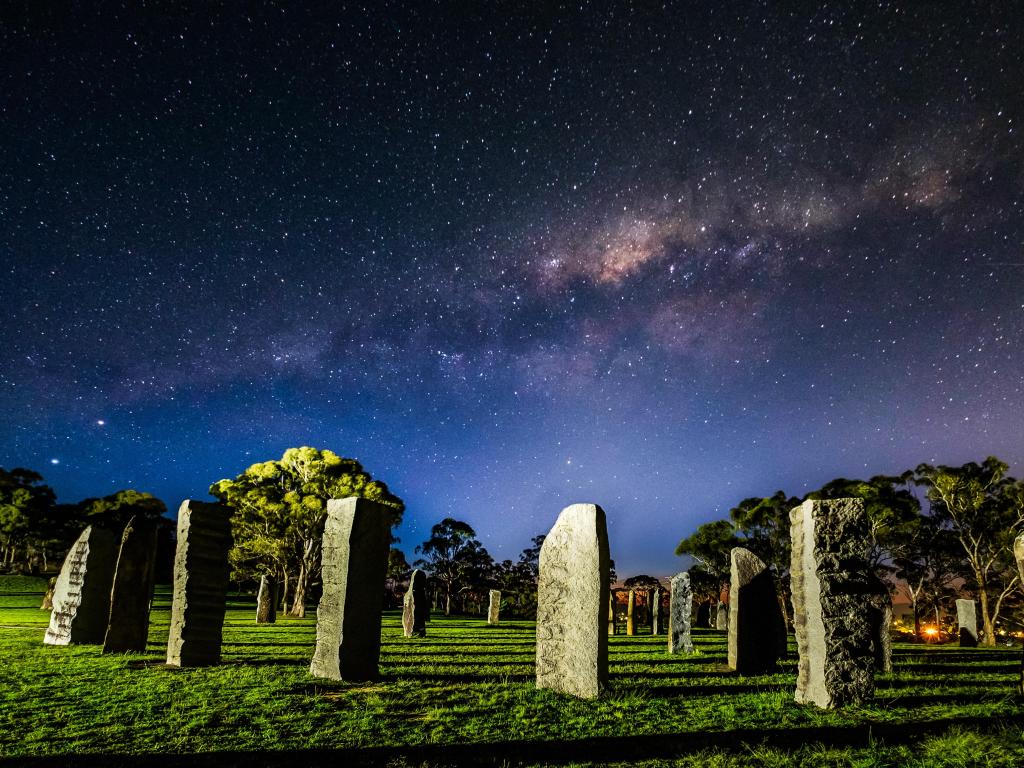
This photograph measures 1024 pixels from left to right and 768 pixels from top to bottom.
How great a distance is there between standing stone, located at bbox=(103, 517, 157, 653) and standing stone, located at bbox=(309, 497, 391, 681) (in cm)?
448

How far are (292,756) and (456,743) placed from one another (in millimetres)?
1321

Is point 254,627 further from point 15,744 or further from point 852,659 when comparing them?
point 852,659

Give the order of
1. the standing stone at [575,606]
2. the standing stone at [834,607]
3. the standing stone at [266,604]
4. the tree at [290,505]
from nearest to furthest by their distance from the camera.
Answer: the standing stone at [834,607], the standing stone at [575,606], the standing stone at [266,604], the tree at [290,505]

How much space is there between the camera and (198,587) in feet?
29.2

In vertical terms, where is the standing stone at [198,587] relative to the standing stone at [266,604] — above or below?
above

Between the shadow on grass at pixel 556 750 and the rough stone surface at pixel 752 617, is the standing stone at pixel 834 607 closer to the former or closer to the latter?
the shadow on grass at pixel 556 750

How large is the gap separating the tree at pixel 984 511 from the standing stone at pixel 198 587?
31.5 metres

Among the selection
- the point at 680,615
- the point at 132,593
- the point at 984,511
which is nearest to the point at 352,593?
the point at 132,593

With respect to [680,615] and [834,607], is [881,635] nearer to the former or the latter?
[680,615]

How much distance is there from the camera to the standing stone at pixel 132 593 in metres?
10.2

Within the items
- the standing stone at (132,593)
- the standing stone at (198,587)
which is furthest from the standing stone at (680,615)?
the standing stone at (132,593)

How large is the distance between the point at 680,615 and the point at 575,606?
685cm

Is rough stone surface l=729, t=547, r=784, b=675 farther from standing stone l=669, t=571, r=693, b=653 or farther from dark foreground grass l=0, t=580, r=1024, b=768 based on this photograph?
standing stone l=669, t=571, r=693, b=653

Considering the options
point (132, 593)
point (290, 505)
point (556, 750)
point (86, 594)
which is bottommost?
point (556, 750)
